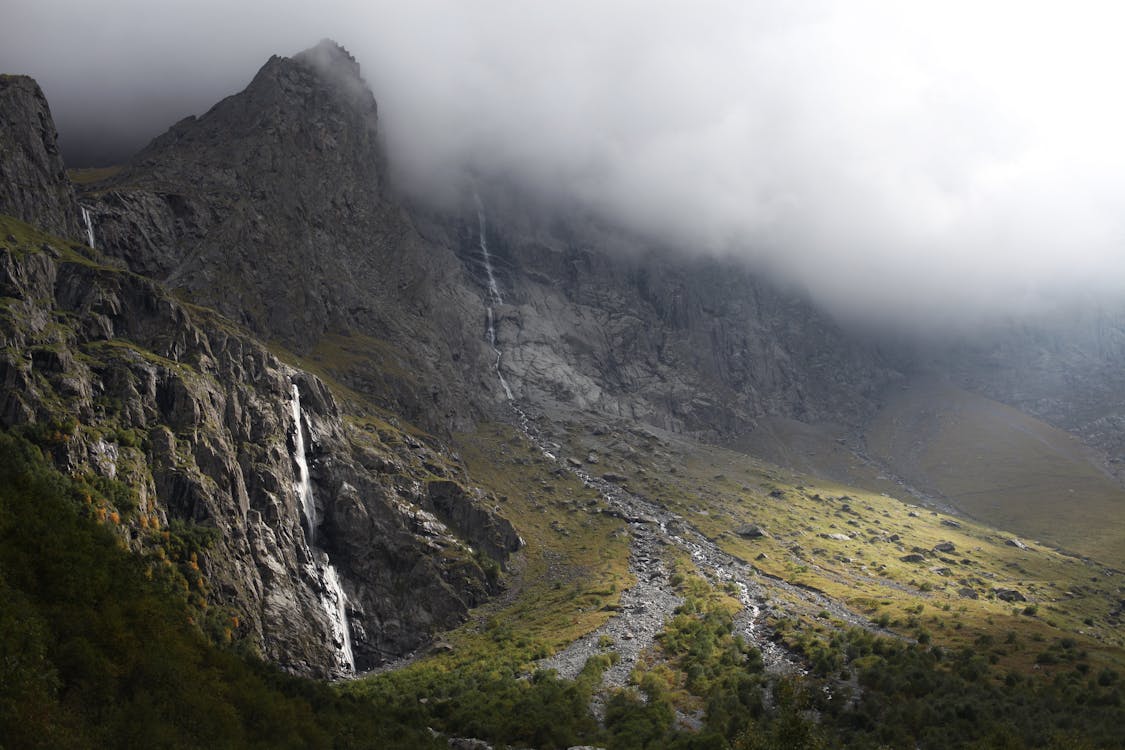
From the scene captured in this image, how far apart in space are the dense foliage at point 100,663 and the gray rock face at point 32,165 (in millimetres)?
141170

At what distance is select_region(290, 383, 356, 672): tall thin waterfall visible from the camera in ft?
352

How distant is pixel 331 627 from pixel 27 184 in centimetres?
12444

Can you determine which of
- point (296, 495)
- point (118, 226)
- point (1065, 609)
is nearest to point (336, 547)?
point (296, 495)

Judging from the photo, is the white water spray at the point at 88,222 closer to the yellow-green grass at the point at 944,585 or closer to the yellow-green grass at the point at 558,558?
the yellow-green grass at the point at 558,558

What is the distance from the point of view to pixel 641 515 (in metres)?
184

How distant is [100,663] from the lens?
102 ft

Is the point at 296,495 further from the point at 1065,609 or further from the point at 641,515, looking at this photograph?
the point at 1065,609

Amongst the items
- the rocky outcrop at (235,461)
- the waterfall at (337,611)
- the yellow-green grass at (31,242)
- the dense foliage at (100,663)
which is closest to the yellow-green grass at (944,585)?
the rocky outcrop at (235,461)

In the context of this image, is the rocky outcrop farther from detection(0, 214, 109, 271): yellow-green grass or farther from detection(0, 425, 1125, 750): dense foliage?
detection(0, 425, 1125, 750): dense foliage

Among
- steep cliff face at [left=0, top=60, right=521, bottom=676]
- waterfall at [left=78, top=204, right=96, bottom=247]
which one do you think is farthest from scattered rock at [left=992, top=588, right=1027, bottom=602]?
waterfall at [left=78, top=204, right=96, bottom=247]

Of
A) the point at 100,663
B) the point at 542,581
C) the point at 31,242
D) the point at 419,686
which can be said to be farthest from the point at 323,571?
the point at 100,663

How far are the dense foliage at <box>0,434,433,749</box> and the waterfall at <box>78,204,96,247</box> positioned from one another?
161m

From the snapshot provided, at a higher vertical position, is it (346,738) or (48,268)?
(48,268)

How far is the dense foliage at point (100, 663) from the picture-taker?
27344mm
